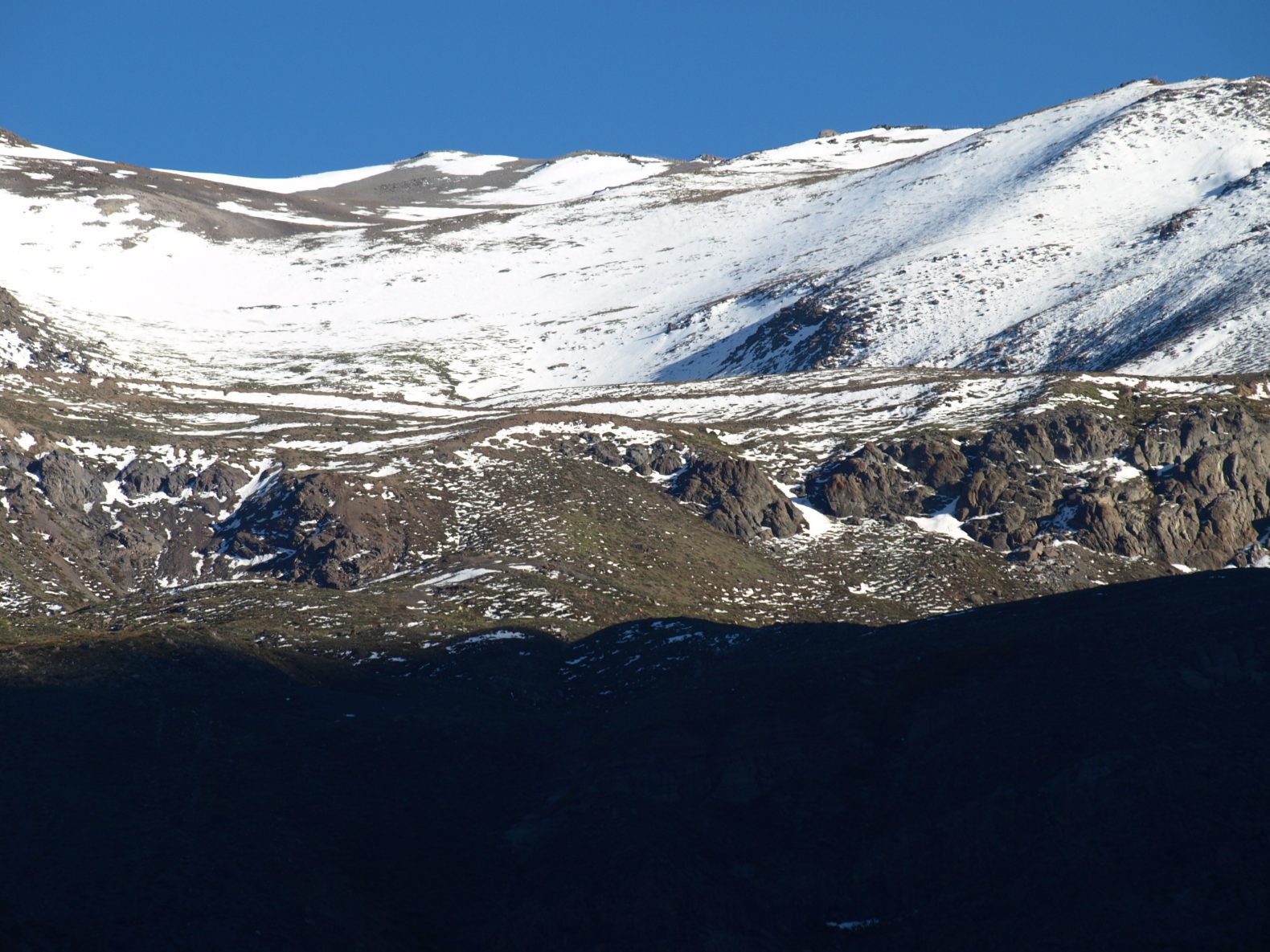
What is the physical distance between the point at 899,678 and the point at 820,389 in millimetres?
62234

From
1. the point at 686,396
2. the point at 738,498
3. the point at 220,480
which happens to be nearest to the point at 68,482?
the point at 220,480

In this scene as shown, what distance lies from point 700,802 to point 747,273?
126 metres

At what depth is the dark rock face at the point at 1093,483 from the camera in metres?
70.9

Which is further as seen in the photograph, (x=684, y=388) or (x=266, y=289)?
(x=266, y=289)

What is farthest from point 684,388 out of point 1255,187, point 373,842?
point 373,842

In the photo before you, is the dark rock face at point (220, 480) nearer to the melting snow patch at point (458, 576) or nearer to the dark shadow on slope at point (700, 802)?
the melting snow patch at point (458, 576)

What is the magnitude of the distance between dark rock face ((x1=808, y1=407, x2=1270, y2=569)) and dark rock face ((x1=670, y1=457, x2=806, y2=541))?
119 inches

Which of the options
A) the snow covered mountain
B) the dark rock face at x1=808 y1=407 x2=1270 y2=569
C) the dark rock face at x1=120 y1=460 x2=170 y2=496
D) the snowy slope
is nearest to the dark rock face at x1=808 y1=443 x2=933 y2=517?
the dark rock face at x1=808 y1=407 x2=1270 y2=569

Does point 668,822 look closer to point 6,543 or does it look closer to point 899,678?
point 899,678

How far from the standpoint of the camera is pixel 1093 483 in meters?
73.8

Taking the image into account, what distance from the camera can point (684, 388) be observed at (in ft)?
352

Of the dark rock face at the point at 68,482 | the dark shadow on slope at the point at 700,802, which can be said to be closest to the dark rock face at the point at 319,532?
the dark rock face at the point at 68,482

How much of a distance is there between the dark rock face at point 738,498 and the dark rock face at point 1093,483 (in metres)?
3.02

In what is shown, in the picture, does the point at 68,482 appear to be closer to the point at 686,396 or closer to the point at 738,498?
the point at 738,498
